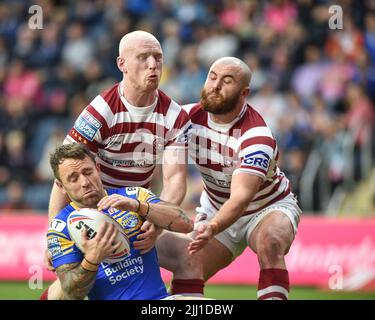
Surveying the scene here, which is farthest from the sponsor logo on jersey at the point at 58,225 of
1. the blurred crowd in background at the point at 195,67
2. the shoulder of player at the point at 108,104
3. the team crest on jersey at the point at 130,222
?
the blurred crowd in background at the point at 195,67

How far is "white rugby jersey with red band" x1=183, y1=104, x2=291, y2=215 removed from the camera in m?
7.75

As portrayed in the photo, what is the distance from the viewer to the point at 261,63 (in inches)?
635

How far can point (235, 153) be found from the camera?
8016mm

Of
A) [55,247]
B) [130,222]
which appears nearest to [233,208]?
[130,222]

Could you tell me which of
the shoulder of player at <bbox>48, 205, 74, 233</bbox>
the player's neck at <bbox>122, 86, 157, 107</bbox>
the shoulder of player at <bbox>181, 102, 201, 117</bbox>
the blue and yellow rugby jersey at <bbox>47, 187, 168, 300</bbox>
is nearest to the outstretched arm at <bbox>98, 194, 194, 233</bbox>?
the blue and yellow rugby jersey at <bbox>47, 187, 168, 300</bbox>

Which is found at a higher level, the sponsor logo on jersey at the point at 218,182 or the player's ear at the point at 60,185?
the sponsor logo on jersey at the point at 218,182

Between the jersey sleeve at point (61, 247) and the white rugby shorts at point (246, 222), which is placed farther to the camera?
the white rugby shorts at point (246, 222)

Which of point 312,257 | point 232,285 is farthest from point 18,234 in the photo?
point 312,257

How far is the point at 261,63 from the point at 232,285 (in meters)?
4.38

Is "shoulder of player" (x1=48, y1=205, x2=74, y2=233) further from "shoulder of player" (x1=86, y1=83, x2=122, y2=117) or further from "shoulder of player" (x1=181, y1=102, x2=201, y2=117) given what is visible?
"shoulder of player" (x1=181, y1=102, x2=201, y2=117)

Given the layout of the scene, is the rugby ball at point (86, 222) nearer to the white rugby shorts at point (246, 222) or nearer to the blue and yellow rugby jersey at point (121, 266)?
the blue and yellow rugby jersey at point (121, 266)

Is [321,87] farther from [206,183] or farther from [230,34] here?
[206,183]

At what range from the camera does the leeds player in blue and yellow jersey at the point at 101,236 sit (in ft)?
21.1

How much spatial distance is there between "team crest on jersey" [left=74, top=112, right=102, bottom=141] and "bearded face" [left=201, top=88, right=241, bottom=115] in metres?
0.91
